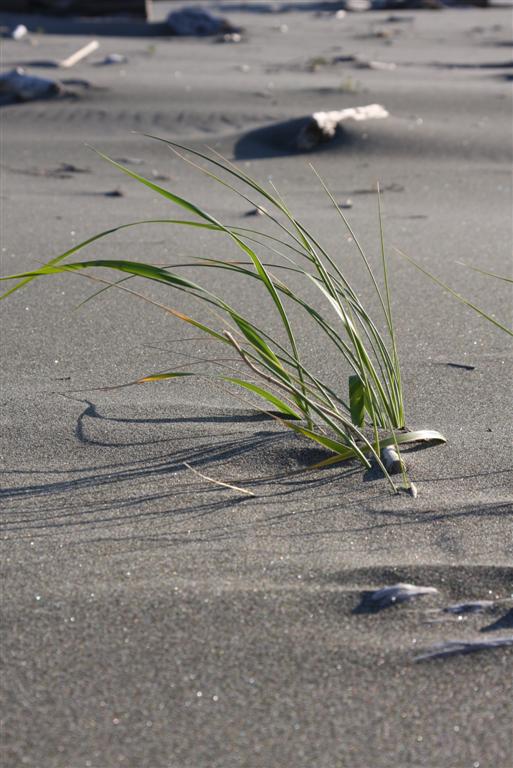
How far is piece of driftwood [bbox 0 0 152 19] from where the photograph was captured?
9195mm

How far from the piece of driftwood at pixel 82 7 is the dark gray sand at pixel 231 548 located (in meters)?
6.45

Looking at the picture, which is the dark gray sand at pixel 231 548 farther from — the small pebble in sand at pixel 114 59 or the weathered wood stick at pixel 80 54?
the small pebble in sand at pixel 114 59

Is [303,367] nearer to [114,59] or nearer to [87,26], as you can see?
[114,59]

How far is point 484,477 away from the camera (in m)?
1.69

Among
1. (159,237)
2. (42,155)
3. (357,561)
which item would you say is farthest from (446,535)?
(42,155)

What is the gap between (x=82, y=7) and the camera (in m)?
9.27

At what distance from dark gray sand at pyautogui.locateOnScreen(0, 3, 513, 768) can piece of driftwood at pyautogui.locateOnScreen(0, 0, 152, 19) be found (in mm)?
6450

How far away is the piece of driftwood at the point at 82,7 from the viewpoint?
9.20 metres

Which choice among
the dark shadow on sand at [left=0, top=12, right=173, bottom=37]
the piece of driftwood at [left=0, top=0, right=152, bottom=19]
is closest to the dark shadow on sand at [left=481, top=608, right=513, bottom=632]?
the dark shadow on sand at [left=0, top=12, right=173, bottom=37]

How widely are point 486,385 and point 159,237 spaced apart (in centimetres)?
149

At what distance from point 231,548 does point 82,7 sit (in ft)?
29.0

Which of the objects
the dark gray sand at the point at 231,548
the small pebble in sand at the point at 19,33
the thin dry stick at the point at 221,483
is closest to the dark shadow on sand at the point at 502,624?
the dark gray sand at the point at 231,548

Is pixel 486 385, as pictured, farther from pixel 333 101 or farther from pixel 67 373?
pixel 333 101

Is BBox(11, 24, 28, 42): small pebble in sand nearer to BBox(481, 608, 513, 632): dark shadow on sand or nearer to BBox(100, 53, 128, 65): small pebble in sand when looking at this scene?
BBox(100, 53, 128, 65): small pebble in sand
